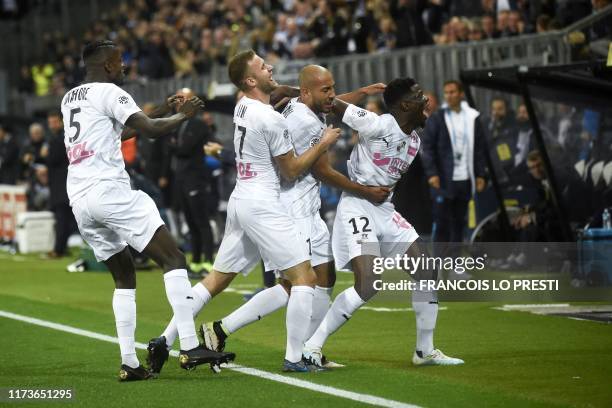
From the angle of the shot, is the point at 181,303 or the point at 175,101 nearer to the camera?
the point at 181,303

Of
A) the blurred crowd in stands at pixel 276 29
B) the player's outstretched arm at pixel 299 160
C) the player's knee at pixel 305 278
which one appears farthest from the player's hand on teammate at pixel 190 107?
the blurred crowd in stands at pixel 276 29

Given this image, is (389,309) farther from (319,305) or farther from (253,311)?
(253,311)

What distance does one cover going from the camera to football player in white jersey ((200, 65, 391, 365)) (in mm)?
9023

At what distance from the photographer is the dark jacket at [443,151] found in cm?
1552

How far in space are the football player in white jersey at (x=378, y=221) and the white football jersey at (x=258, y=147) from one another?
0.64 m

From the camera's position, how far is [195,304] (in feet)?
29.9

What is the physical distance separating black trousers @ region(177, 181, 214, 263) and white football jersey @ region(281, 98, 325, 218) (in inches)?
289

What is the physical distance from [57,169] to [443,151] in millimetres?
6885

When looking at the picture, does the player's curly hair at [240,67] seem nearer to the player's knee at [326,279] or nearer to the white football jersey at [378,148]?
the white football jersey at [378,148]

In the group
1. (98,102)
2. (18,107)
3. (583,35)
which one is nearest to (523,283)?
(583,35)

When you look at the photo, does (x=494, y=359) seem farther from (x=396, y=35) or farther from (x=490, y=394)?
(x=396, y=35)

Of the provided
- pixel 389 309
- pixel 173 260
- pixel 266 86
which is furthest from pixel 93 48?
pixel 389 309

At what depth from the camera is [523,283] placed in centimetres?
1391

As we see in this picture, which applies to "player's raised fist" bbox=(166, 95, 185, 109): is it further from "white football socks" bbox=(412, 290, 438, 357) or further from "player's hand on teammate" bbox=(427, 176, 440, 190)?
"player's hand on teammate" bbox=(427, 176, 440, 190)
